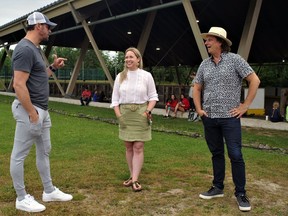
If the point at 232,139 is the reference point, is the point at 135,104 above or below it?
above

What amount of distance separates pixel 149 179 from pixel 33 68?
2278 millimetres

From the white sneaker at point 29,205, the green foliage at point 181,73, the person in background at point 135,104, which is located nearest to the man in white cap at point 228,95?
the person in background at point 135,104

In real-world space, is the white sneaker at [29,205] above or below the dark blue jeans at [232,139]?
below

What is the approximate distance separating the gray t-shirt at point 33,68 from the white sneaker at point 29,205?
958mm

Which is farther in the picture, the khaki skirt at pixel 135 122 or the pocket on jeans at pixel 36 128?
the khaki skirt at pixel 135 122

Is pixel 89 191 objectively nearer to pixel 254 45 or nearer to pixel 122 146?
pixel 122 146

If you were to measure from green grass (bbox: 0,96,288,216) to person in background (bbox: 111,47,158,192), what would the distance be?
445mm

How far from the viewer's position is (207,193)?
14.5 ft

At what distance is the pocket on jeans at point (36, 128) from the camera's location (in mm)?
3746

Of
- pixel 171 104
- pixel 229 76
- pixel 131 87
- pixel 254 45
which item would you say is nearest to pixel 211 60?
pixel 229 76

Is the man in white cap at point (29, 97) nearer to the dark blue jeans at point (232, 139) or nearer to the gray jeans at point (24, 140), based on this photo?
the gray jeans at point (24, 140)

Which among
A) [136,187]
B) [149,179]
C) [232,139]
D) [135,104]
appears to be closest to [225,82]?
[232,139]

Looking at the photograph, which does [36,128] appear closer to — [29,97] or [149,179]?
[29,97]

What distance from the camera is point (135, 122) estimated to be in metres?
4.72
